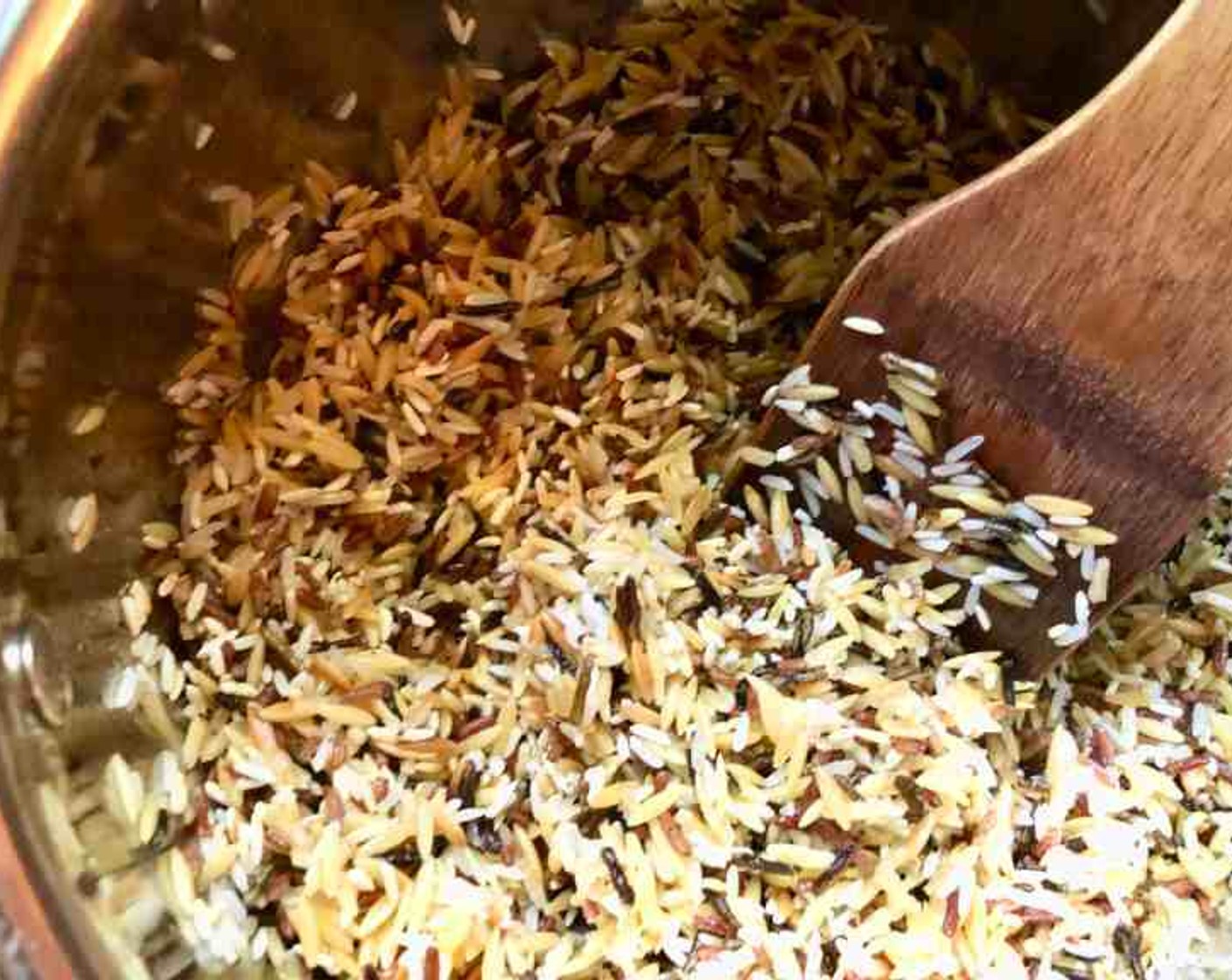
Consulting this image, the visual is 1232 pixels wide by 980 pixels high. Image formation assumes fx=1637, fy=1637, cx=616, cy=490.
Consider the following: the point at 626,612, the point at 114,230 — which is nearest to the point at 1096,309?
the point at 626,612

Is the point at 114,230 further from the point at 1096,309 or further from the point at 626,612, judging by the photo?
the point at 1096,309

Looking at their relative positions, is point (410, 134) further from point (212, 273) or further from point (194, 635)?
point (194, 635)

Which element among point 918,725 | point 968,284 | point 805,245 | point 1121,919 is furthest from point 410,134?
point 1121,919

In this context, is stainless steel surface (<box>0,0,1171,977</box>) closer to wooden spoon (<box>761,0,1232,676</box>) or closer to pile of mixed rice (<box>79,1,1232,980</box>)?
pile of mixed rice (<box>79,1,1232,980</box>)

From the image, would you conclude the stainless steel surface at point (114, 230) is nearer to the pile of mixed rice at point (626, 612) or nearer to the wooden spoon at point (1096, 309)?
the pile of mixed rice at point (626, 612)

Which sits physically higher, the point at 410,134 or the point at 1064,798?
the point at 410,134

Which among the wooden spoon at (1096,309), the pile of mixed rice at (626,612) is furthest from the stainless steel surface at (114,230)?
the wooden spoon at (1096,309)
